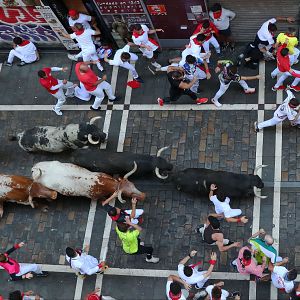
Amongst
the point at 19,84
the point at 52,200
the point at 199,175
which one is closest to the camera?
the point at 199,175

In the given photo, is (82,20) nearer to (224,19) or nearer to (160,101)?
(160,101)

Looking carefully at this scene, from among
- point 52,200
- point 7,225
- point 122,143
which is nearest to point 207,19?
point 122,143

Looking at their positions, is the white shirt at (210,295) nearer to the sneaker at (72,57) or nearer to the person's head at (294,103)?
the person's head at (294,103)

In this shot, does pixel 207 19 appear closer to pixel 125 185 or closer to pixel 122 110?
pixel 122 110

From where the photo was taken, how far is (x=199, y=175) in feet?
48.0

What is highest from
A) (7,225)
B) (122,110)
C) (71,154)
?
(122,110)

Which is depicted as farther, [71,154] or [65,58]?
[65,58]

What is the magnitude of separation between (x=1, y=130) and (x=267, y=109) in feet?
28.8

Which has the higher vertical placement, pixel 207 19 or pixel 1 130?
pixel 207 19

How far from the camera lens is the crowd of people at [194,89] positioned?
12.9 m

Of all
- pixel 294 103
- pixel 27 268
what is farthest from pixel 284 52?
pixel 27 268

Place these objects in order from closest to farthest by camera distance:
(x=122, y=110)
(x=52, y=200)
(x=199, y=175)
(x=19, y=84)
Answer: (x=199, y=175), (x=52, y=200), (x=122, y=110), (x=19, y=84)

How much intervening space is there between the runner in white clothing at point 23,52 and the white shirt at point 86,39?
80.7 inches

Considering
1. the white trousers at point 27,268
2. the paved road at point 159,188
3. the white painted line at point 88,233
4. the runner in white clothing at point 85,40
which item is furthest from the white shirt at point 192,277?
the runner in white clothing at point 85,40
